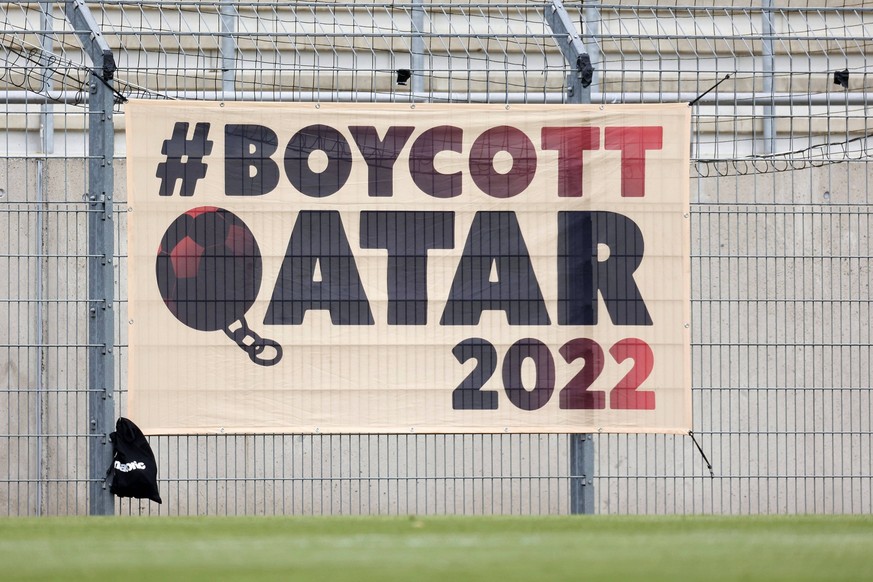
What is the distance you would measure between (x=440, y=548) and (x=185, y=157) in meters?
2.01

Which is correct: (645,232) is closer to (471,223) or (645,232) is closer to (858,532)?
(471,223)

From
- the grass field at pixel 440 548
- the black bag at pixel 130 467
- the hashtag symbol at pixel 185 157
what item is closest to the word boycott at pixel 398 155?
the hashtag symbol at pixel 185 157

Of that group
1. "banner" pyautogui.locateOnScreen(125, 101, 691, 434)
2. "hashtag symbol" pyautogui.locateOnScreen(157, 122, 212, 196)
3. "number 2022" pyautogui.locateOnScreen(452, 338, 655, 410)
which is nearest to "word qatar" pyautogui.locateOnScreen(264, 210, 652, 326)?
"banner" pyautogui.locateOnScreen(125, 101, 691, 434)

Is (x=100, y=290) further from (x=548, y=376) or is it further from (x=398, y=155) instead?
(x=548, y=376)

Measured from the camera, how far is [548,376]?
4281mm

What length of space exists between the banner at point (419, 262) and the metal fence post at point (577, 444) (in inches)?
3.9

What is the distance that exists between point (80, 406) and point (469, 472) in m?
2.29

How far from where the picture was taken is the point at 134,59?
641cm

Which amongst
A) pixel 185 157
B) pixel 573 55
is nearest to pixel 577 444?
pixel 573 55

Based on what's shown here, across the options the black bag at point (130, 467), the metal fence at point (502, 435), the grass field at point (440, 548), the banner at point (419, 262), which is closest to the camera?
the grass field at point (440, 548)

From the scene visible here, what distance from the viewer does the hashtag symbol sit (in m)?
4.24

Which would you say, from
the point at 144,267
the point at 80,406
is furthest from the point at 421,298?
the point at 80,406

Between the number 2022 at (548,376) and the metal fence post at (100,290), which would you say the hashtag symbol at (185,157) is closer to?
the metal fence post at (100,290)

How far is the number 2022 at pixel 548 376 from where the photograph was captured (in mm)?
4277
